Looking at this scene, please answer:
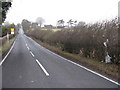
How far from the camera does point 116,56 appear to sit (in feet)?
40.8

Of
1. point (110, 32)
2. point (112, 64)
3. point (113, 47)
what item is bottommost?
point (112, 64)

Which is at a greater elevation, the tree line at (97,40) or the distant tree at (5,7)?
the distant tree at (5,7)

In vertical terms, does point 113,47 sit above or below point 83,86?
above

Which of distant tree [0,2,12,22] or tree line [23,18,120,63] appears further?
distant tree [0,2,12,22]

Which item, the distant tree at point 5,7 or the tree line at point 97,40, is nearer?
the tree line at point 97,40

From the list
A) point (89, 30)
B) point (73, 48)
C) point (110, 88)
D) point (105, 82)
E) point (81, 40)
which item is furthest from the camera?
point (73, 48)

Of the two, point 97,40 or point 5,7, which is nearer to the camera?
point 97,40

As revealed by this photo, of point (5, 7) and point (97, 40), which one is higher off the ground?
point (5, 7)

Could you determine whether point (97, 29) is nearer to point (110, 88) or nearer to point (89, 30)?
point (89, 30)

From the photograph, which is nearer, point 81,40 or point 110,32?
point 110,32

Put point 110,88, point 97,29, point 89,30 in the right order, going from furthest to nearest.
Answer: point 89,30
point 97,29
point 110,88

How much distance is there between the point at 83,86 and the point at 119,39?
5460 mm

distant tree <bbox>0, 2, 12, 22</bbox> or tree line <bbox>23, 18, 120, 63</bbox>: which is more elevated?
distant tree <bbox>0, 2, 12, 22</bbox>

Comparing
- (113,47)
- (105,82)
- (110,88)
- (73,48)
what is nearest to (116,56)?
(113,47)
